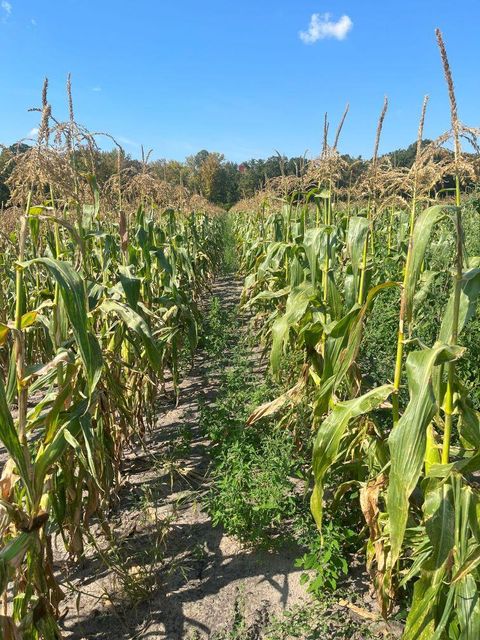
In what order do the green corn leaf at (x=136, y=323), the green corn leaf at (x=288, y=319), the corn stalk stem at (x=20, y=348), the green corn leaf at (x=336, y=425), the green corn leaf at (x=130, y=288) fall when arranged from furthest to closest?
1. the green corn leaf at (x=288, y=319)
2. the green corn leaf at (x=130, y=288)
3. the green corn leaf at (x=136, y=323)
4. the green corn leaf at (x=336, y=425)
5. the corn stalk stem at (x=20, y=348)

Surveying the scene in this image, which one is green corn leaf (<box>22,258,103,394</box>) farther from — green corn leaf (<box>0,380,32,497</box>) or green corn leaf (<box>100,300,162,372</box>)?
green corn leaf (<box>100,300,162,372</box>)

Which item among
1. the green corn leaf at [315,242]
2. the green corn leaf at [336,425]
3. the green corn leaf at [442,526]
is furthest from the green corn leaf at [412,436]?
the green corn leaf at [315,242]

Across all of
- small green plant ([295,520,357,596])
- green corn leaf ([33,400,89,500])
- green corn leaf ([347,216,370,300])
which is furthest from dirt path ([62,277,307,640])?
green corn leaf ([347,216,370,300])

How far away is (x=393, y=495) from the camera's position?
4.63ft

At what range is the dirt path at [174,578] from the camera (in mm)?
2166

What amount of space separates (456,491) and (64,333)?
1665mm

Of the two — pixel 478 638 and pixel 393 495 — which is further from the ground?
pixel 393 495

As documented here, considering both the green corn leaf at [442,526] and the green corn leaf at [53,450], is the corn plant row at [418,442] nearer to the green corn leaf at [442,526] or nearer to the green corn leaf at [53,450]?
the green corn leaf at [442,526]

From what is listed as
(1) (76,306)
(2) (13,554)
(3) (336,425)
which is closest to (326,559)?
(3) (336,425)

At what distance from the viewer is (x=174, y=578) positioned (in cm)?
241

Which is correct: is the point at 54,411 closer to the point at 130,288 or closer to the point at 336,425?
the point at 130,288

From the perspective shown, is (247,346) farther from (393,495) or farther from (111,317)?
(393,495)

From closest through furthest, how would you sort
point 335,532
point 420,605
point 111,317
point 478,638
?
point 478,638, point 420,605, point 335,532, point 111,317

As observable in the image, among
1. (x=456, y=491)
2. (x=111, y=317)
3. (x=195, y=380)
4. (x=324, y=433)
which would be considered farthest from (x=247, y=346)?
(x=456, y=491)
